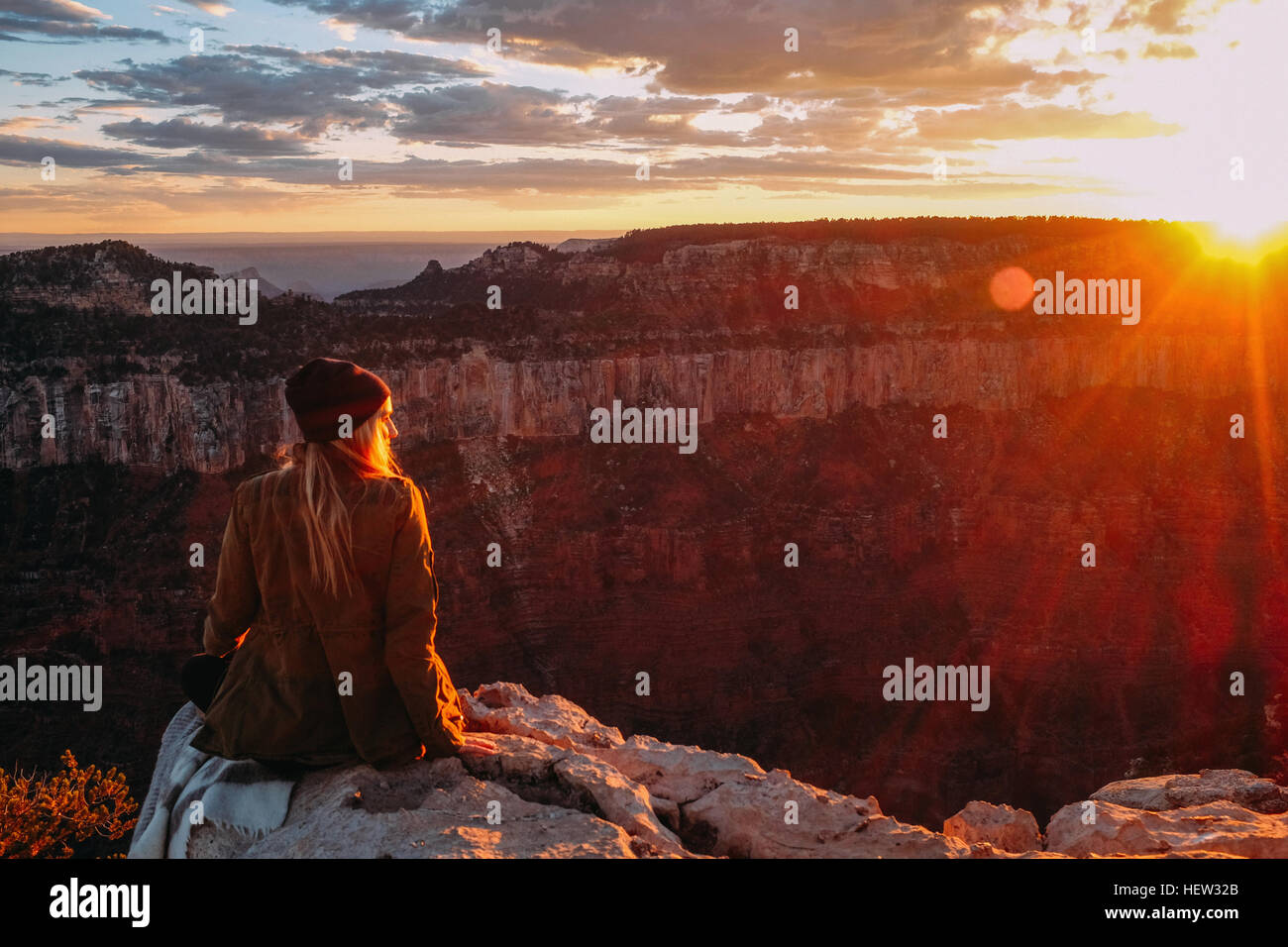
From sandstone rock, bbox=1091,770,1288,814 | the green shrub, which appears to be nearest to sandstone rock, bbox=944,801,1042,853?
sandstone rock, bbox=1091,770,1288,814

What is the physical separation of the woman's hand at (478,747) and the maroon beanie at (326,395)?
2086 millimetres

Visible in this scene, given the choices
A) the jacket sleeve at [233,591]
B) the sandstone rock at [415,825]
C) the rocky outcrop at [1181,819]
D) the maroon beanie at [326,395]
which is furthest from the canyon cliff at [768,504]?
the maroon beanie at [326,395]

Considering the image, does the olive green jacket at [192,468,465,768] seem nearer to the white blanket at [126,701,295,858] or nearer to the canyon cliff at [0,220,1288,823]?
the white blanket at [126,701,295,858]

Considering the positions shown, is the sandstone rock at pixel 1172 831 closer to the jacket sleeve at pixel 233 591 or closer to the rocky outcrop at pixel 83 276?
the jacket sleeve at pixel 233 591

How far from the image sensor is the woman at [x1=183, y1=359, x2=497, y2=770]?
6004 millimetres

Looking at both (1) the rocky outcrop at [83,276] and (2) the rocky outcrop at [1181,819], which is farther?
Result: (1) the rocky outcrop at [83,276]

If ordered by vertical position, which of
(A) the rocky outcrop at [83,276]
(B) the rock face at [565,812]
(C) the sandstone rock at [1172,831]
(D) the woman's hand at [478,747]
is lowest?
(C) the sandstone rock at [1172,831]

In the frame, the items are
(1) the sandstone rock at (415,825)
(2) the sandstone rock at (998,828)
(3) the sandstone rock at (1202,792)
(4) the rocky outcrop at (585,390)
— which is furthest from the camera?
(4) the rocky outcrop at (585,390)

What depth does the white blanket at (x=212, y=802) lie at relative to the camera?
5.98m

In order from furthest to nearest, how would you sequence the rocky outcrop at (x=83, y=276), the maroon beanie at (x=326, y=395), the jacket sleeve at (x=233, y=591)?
the rocky outcrop at (x=83, y=276), the jacket sleeve at (x=233, y=591), the maroon beanie at (x=326, y=395)

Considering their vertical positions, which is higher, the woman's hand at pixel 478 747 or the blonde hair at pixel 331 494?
the blonde hair at pixel 331 494

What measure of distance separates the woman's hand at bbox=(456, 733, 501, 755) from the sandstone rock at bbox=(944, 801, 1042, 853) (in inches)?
158

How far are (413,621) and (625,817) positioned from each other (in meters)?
1.76
